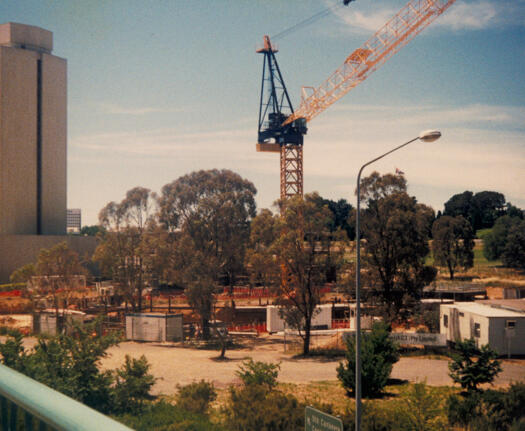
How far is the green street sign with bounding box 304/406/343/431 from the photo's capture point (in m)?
5.51

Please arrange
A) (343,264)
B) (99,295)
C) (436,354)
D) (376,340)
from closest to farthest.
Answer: (376,340)
(436,354)
(343,264)
(99,295)

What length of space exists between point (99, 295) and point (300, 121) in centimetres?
4093

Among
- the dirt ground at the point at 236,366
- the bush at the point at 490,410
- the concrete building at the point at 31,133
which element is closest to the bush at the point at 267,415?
the bush at the point at 490,410

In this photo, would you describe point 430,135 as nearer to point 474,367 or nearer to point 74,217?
point 474,367

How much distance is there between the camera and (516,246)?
5112cm

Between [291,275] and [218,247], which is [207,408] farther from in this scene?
[218,247]

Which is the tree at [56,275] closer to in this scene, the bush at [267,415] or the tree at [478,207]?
the bush at [267,415]

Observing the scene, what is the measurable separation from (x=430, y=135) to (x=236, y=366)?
19.9m

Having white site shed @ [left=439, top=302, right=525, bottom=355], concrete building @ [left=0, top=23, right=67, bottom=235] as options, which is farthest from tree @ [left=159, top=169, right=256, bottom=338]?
concrete building @ [left=0, top=23, right=67, bottom=235]

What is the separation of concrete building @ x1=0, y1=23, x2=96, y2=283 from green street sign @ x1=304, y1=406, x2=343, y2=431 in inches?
2379

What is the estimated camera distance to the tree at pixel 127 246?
4144cm

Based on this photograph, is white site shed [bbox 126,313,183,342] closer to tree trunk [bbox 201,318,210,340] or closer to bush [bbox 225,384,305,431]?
tree trunk [bbox 201,318,210,340]

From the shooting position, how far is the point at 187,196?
40469 mm

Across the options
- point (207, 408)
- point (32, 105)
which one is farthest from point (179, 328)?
point (32, 105)
